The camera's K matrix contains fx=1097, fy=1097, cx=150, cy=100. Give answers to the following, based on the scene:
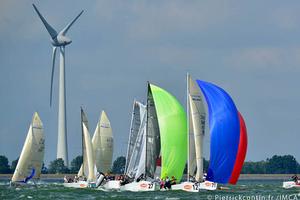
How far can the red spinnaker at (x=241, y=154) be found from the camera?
278 ft

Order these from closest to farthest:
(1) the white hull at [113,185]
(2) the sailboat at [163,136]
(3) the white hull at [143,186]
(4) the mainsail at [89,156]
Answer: (2) the sailboat at [163,136]
(3) the white hull at [143,186]
(1) the white hull at [113,185]
(4) the mainsail at [89,156]

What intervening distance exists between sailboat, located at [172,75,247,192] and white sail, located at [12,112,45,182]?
20682mm

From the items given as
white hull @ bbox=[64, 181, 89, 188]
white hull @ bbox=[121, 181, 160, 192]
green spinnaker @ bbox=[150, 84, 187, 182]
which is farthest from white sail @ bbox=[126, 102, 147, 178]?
white hull @ bbox=[64, 181, 89, 188]

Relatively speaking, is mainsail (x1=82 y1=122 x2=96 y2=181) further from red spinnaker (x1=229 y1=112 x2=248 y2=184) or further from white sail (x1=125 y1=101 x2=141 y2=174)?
red spinnaker (x1=229 y1=112 x2=248 y2=184)

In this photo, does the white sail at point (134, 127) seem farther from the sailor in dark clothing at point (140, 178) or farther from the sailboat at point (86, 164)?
the sailboat at point (86, 164)

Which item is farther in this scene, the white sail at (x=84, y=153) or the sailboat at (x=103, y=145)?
the white sail at (x=84, y=153)

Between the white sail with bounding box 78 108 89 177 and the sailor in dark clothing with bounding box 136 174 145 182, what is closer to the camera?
the sailor in dark clothing with bounding box 136 174 145 182

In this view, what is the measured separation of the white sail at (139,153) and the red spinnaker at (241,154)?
776 cm

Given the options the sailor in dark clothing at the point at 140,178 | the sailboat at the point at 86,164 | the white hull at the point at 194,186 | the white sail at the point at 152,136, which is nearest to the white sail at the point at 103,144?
the sailboat at the point at 86,164

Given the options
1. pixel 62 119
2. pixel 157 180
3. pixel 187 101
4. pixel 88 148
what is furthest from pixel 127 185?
pixel 62 119

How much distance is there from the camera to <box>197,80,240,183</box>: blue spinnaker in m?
83.0

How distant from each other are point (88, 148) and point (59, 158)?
67849 millimetres

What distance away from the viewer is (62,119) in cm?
16700

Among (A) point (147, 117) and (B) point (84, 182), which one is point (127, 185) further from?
(B) point (84, 182)
